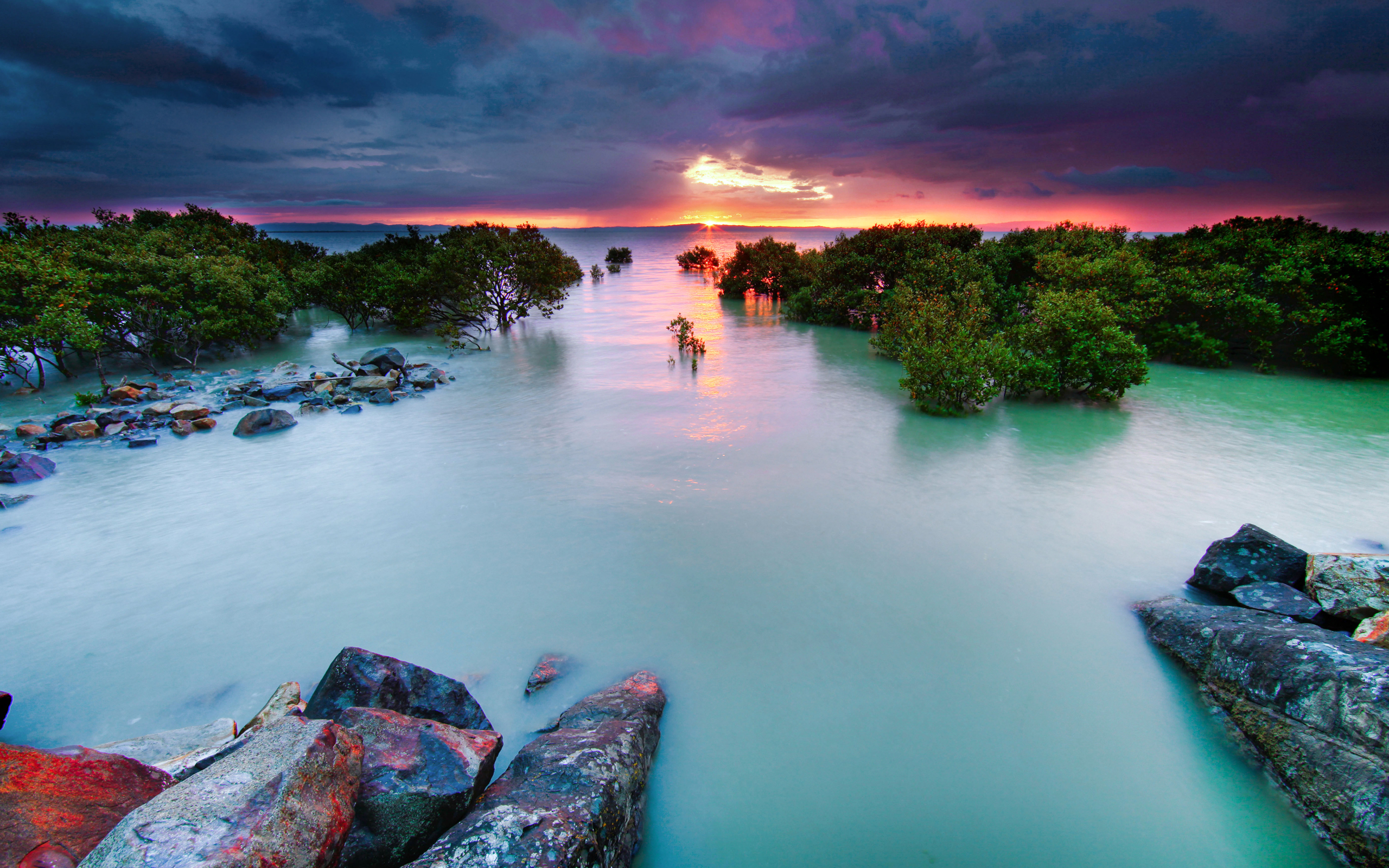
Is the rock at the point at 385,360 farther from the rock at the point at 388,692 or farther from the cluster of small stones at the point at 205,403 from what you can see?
the rock at the point at 388,692

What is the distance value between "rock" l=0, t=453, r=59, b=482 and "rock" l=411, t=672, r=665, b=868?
1531 centimetres

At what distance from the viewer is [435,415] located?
17.1 metres

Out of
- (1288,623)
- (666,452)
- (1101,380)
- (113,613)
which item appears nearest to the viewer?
(1288,623)

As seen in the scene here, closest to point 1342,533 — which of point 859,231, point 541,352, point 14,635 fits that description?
point 14,635

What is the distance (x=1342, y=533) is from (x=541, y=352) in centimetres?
2669

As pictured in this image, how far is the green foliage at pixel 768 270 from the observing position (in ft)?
133

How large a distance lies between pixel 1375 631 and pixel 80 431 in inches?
1024

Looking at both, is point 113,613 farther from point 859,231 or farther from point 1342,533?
point 859,231

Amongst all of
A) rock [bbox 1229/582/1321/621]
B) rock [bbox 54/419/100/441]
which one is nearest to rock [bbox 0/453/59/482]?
rock [bbox 54/419/100/441]

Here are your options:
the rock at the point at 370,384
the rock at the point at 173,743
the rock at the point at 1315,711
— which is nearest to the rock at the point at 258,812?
the rock at the point at 173,743

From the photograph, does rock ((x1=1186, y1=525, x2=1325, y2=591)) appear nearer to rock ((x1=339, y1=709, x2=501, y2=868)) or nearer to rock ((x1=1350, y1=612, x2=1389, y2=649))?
rock ((x1=1350, y1=612, x2=1389, y2=649))

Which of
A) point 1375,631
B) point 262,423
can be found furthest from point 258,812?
point 262,423

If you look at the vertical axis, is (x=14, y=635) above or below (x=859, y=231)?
below

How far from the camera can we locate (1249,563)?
735 cm
